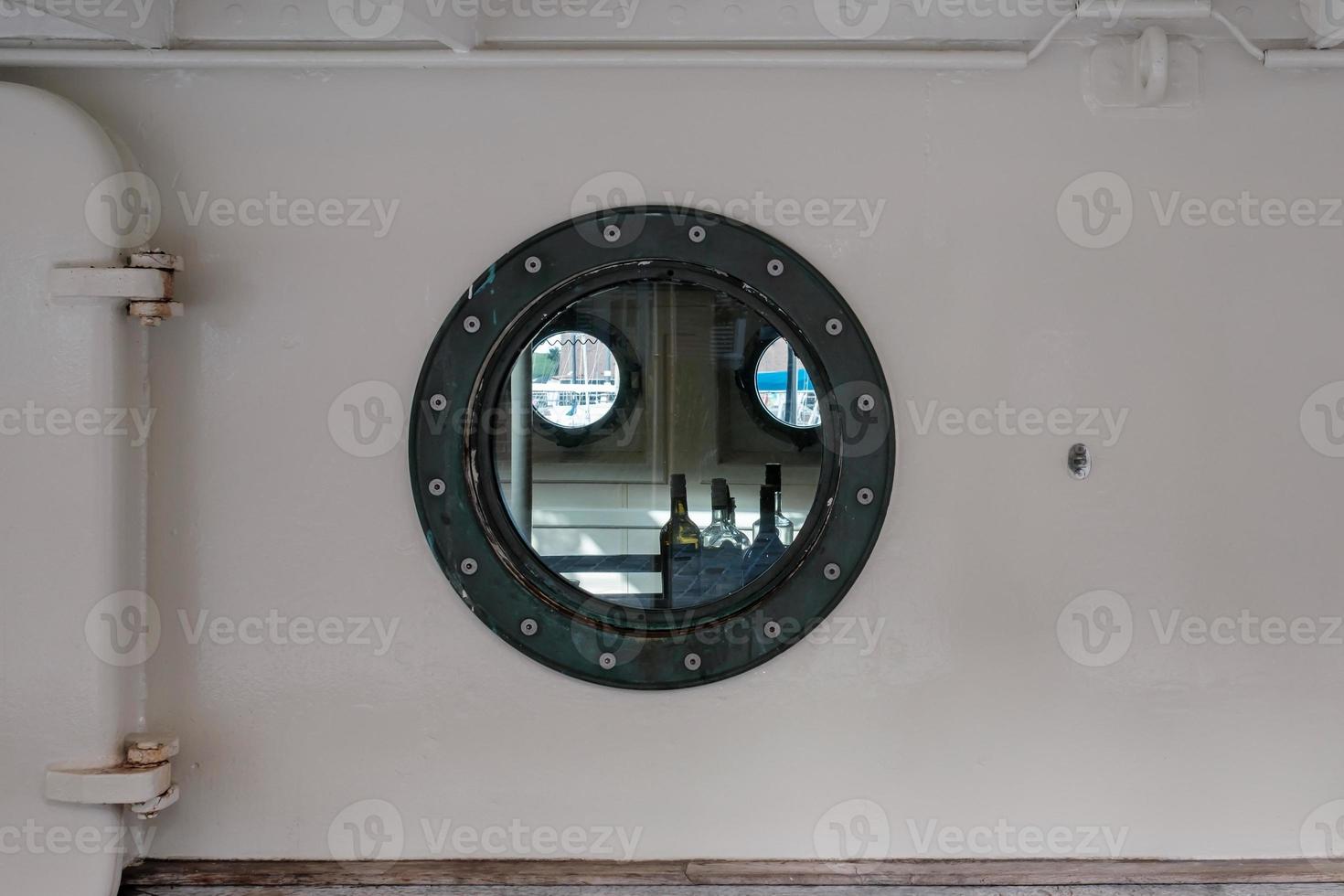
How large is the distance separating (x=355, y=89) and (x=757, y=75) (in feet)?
1.97

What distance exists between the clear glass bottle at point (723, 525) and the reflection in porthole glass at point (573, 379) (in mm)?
215

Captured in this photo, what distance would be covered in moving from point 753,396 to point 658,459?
0.18 meters

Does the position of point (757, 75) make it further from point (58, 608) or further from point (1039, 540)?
point (58, 608)

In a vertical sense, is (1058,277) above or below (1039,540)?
above

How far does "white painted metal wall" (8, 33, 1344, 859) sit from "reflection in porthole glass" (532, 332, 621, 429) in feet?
0.56

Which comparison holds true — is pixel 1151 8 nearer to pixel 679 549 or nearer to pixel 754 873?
pixel 679 549

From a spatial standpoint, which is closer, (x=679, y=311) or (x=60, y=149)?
(x=60, y=149)

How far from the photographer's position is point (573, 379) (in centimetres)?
160

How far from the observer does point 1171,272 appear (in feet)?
5.08

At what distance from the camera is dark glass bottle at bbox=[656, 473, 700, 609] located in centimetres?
161

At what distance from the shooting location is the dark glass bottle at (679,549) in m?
1.61

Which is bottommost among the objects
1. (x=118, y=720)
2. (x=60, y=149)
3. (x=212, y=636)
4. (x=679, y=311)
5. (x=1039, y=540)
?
(x=118, y=720)

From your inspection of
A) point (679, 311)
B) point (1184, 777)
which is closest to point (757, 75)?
point (679, 311)

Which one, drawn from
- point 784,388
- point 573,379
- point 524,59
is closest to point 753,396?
point 784,388
